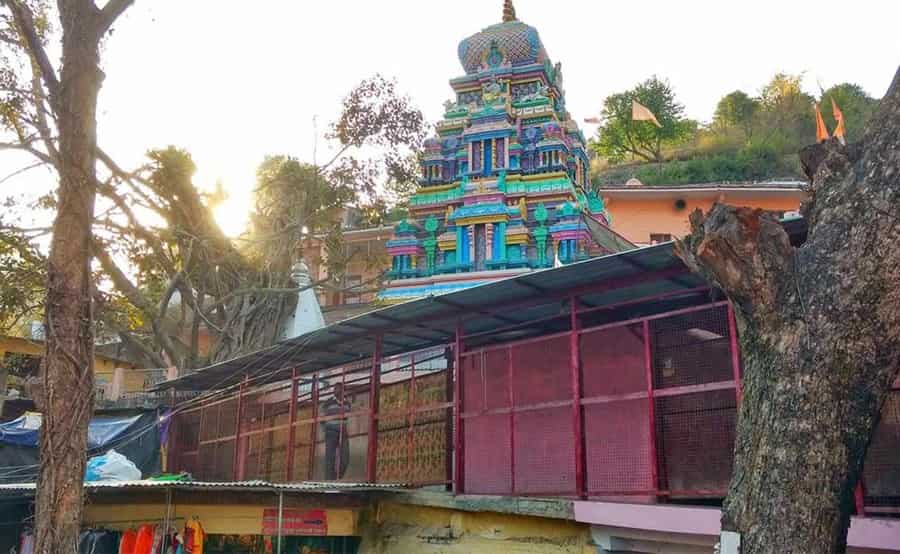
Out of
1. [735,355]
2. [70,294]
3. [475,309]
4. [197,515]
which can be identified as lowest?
[197,515]

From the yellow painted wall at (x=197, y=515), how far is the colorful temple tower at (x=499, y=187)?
44.4 feet

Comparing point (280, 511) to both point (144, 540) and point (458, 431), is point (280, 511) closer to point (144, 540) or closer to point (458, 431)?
point (144, 540)

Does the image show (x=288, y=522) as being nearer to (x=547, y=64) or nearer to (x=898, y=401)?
(x=898, y=401)

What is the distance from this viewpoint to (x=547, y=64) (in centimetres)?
2606

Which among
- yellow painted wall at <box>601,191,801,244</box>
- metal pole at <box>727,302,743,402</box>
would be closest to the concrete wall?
metal pole at <box>727,302,743,402</box>

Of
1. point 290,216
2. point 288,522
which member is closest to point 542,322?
point 288,522

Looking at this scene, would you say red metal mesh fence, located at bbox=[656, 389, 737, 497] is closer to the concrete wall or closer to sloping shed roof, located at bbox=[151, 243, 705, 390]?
sloping shed roof, located at bbox=[151, 243, 705, 390]

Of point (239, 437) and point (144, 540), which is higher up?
point (239, 437)

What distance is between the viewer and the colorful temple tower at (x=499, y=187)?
75.2 feet

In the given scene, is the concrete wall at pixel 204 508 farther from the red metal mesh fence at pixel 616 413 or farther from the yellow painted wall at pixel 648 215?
the yellow painted wall at pixel 648 215

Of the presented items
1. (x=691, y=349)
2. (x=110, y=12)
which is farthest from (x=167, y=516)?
(x=691, y=349)

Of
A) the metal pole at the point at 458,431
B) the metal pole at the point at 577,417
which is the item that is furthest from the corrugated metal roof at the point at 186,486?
the metal pole at the point at 577,417

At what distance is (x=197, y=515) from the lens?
31.4ft

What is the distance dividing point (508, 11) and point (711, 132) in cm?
2202
